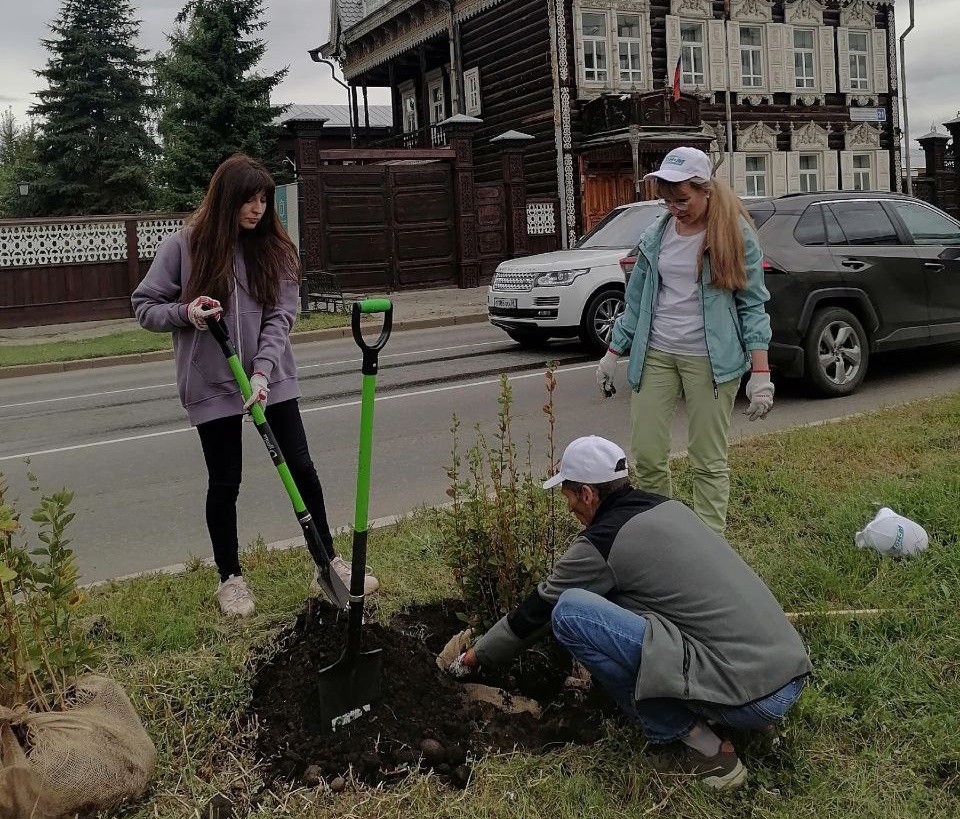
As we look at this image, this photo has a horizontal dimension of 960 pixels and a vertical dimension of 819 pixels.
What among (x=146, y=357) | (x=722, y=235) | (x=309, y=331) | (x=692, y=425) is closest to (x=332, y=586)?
(x=692, y=425)

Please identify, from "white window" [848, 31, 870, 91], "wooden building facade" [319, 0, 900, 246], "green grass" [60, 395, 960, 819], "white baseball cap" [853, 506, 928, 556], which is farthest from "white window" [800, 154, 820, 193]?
"white baseball cap" [853, 506, 928, 556]

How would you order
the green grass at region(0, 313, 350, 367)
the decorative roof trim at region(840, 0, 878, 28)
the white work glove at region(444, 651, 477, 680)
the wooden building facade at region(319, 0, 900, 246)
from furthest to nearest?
the decorative roof trim at region(840, 0, 878, 28) → the wooden building facade at region(319, 0, 900, 246) → the green grass at region(0, 313, 350, 367) → the white work glove at region(444, 651, 477, 680)

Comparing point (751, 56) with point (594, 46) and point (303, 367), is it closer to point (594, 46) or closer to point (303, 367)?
point (594, 46)

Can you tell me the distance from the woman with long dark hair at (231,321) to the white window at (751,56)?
2786 cm

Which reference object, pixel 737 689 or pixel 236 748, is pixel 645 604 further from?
pixel 236 748

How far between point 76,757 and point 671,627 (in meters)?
1.66

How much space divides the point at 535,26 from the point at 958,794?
25.7 meters

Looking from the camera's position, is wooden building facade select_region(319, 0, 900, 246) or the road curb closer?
A: the road curb

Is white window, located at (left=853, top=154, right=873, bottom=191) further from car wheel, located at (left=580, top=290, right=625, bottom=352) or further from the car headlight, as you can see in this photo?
the car headlight

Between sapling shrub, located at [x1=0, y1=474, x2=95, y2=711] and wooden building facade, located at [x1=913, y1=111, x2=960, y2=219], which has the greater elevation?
wooden building facade, located at [x1=913, y1=111, x2=960, y2=219]

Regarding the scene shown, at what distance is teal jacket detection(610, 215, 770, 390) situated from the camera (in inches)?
163

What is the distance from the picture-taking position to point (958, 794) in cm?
285

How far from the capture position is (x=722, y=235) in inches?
159

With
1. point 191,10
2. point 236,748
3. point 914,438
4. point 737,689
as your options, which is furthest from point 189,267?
point 191,10
